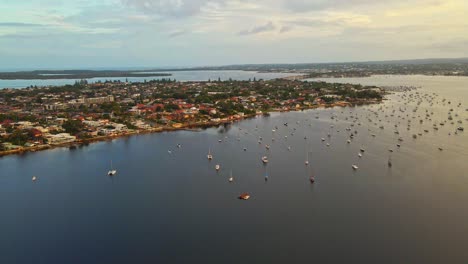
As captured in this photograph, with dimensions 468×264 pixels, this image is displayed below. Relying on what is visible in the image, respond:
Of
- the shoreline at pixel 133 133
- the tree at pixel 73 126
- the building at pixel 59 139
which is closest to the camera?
the shoreline at pixel 133 133

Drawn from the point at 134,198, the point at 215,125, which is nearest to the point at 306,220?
the point at 134,198

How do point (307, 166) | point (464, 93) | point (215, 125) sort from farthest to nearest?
1. point (464, 93)
2. point (215, 125)
3. point (307, 166)

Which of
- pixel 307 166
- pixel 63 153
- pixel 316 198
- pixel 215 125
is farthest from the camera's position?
pixel 215 125

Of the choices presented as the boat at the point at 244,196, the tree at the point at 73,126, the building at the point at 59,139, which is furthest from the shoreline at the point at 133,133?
the boat at the point at 244,196

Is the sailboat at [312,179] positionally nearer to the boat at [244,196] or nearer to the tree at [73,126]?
the boat at [244,196]

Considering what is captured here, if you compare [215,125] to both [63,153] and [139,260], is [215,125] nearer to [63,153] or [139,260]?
[63,153]

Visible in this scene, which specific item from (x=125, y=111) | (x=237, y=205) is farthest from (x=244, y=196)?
(x=125, y=111)
